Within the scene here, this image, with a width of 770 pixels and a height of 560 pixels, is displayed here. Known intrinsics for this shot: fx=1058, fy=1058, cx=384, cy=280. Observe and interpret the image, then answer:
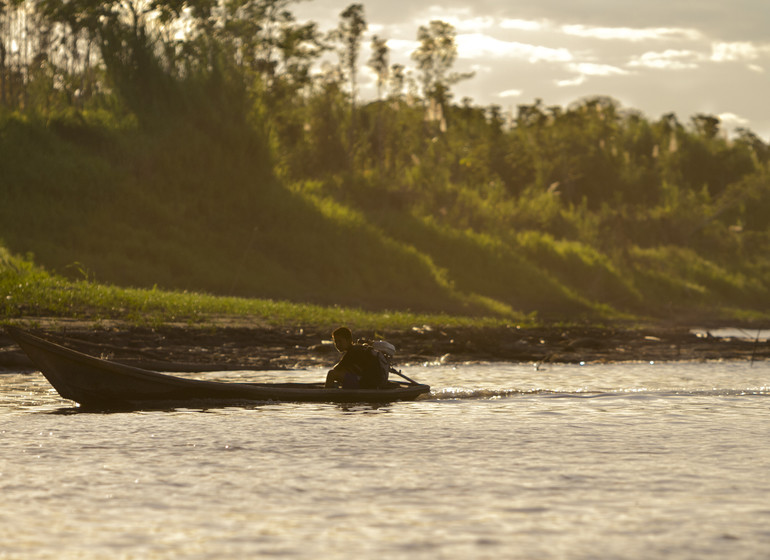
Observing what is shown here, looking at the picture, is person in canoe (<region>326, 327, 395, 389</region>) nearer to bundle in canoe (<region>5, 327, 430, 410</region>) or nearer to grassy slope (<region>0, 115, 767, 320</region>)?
bundle in canoe (<region>5, 327, 430, 410</region>)

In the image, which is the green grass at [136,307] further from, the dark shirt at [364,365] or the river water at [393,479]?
the dark shirt at [364,365]

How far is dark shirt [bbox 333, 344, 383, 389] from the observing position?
1420cm

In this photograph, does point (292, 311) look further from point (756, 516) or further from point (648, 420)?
point (756, 516)

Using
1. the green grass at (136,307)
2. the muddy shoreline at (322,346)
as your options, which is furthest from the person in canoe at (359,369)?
the green grass at (136,307)

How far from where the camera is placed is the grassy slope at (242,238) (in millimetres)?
29297

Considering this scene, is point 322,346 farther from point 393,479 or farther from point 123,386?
point 393,479

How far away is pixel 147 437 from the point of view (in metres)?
11.6

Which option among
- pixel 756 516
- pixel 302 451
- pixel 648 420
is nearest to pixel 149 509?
pixel 302 451

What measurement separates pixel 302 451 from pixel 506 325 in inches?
657

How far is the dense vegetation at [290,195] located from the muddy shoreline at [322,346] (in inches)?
92.3

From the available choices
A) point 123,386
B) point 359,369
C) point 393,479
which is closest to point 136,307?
point 359,369

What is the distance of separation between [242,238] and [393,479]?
2416 cm

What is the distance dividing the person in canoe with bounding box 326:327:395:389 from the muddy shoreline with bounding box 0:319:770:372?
311cm

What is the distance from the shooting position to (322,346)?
2053 cm
